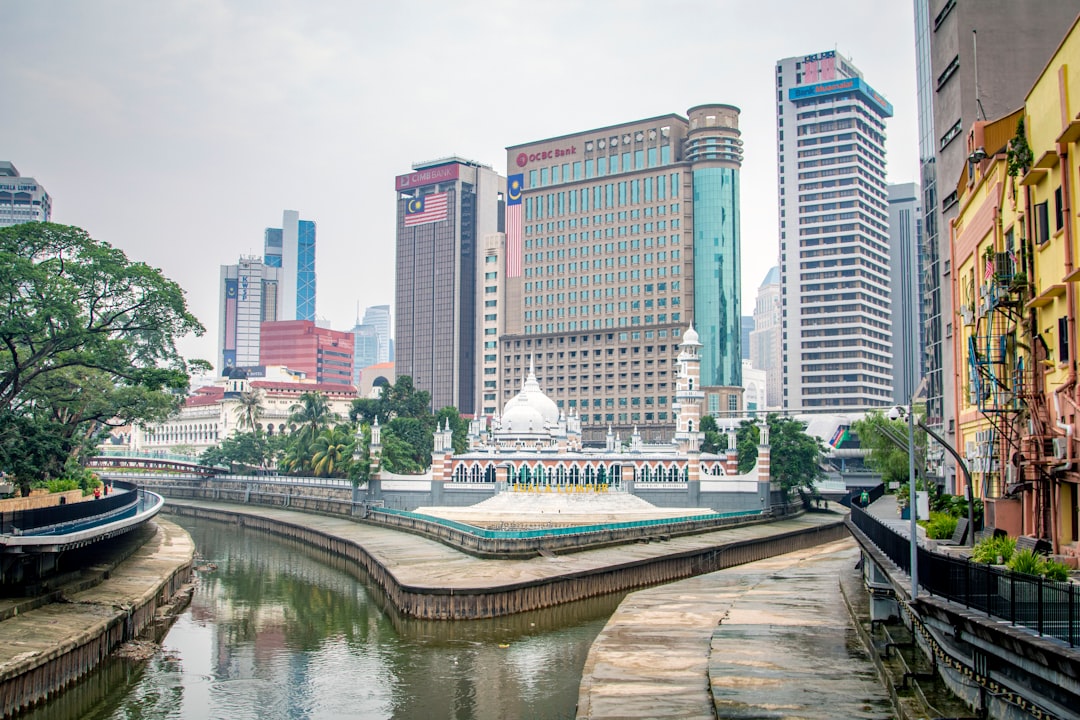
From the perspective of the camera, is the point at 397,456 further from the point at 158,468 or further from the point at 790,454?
the point at 158,468

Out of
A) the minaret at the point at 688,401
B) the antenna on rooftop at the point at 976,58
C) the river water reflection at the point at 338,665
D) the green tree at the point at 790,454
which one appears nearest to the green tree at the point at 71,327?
the river water reflection at the point at 338,665

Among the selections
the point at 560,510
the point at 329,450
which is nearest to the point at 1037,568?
the point at 560,510

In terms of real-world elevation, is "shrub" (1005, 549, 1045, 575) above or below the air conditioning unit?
below

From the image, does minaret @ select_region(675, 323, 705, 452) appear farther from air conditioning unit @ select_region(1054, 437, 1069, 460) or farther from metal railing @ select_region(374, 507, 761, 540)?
air conditioning unit @ select_region(1054, 437, 1069, 460)

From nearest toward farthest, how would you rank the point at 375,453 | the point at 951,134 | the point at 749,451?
1. the point at 951,134
2. the point at 375,453
3. the point at 749,451

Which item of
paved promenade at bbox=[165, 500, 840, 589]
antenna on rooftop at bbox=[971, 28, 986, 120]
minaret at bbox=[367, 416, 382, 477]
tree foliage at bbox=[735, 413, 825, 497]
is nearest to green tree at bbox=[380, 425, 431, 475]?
minaret at bbox=[367, 416, 382, 477]

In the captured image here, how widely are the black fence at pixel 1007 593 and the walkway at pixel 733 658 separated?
5.26 m

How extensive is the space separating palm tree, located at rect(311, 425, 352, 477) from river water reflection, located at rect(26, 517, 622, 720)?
58.7 meters

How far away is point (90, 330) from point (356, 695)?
38098 mm

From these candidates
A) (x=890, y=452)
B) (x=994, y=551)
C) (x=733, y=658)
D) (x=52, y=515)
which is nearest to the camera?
(x=994, y=551)

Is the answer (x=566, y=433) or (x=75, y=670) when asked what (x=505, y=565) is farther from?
(x=566, y=433)

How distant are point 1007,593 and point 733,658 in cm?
1689

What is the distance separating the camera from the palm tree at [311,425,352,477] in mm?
126188

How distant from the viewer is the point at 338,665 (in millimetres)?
45656
